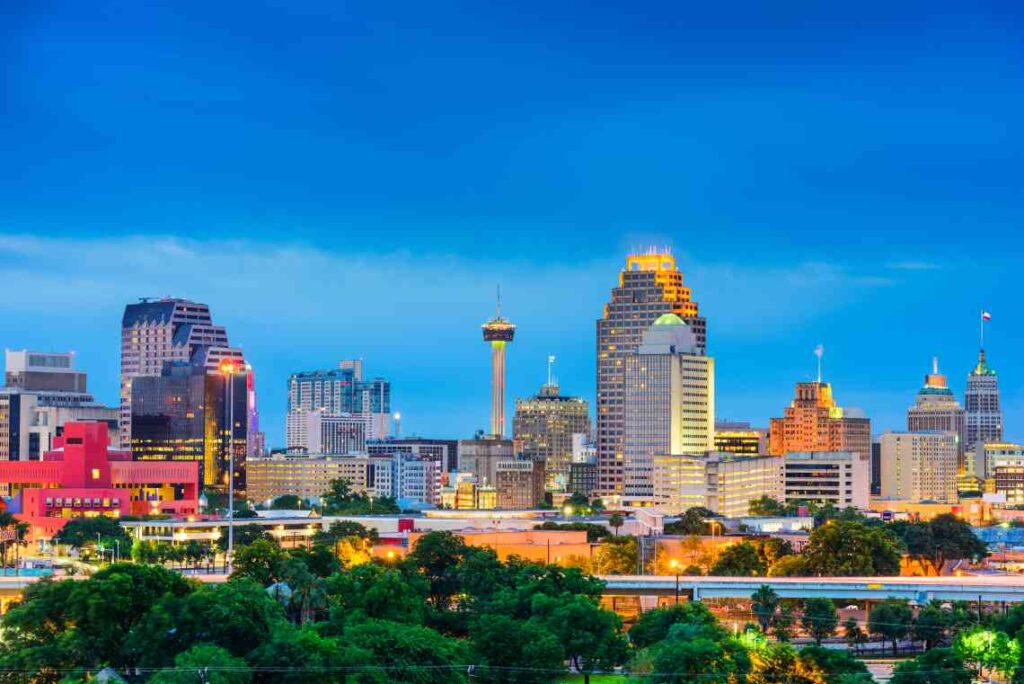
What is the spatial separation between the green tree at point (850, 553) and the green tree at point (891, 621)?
2682 cm

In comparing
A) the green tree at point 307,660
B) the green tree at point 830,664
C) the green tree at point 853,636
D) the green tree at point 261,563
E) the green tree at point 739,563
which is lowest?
the green tree at point 853,636

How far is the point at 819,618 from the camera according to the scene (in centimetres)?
12000

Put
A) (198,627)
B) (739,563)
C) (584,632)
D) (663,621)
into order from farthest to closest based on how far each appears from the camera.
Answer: (739,563) → (663,621) → (584,632) → (198,627)

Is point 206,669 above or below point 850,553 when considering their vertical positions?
below

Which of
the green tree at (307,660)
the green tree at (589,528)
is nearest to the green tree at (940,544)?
the green tree at (589,528)

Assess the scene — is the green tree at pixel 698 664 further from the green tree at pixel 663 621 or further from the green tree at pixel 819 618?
the green tree at pixel 819 618

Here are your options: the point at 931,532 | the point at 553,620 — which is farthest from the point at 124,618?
the point at 931,532

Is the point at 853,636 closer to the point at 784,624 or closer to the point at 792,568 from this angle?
the point at 784,624

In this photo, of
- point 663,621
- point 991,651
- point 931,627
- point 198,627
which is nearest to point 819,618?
point 931,627

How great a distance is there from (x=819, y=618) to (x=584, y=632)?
25.0 meters

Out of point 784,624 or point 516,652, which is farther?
point 784,624

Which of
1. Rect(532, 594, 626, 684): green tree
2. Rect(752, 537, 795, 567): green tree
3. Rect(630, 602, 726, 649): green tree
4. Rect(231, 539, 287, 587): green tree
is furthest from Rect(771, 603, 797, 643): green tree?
Rect(752, 537, 795, 567): green tree

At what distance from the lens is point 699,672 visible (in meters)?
88.4

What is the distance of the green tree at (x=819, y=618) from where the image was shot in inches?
4702
